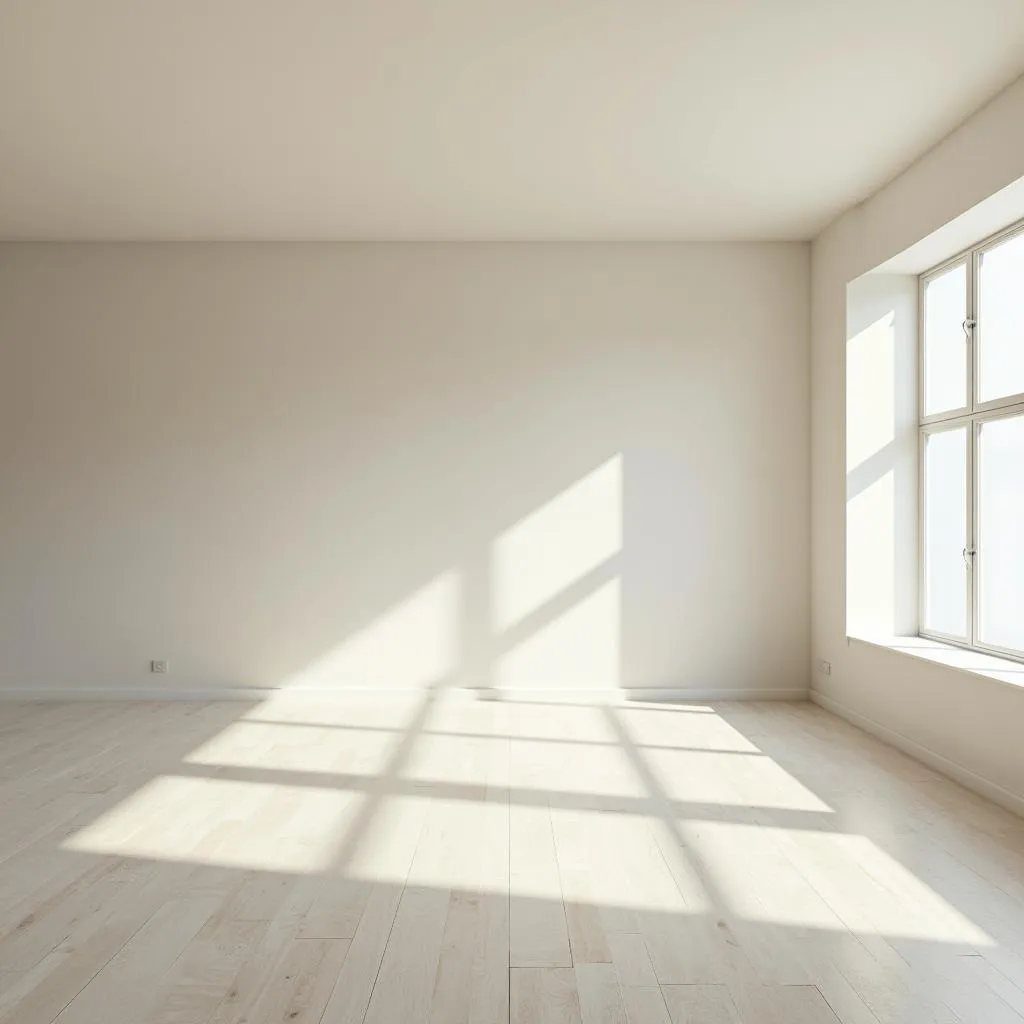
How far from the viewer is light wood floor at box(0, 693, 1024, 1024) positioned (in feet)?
7.98

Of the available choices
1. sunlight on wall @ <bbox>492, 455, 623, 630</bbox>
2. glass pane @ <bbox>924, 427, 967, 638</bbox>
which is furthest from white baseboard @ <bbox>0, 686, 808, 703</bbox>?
glass pane @ <bbox>924, 427, 967, 638</bbox>

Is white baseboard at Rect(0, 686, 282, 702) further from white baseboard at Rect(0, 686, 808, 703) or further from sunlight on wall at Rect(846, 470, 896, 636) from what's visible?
sunlight on wall at Rect(846, 470, 896, 636)

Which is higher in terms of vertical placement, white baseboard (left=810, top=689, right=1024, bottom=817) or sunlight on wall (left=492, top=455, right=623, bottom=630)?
sunlight on wall (left=492, top=455, right=623, bottom=630)

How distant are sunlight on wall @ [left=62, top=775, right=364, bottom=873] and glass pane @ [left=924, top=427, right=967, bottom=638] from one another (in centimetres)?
338

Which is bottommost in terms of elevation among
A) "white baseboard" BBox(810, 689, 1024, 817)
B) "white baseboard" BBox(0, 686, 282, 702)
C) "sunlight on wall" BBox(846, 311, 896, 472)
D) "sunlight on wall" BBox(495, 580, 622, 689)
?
"white baseboard" BBox(0, 686, 282, 702)

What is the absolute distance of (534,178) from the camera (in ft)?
17.7

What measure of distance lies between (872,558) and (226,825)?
399cm

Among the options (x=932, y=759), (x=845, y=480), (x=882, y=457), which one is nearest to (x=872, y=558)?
(x=845, y=480)

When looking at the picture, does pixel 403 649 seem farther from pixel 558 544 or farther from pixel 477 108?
pixel 477 108

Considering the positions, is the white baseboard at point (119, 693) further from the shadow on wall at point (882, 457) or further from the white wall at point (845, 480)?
the shadow on wall at point (882, 457)

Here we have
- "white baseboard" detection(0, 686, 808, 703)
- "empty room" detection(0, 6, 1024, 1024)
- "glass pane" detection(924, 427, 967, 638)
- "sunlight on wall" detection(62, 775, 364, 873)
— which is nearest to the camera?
"empty room" detection(0, 6, 1024, 1024)

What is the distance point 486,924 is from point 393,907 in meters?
0.31

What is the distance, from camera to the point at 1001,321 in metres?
4.89

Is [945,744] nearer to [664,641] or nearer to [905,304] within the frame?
[664,641]
